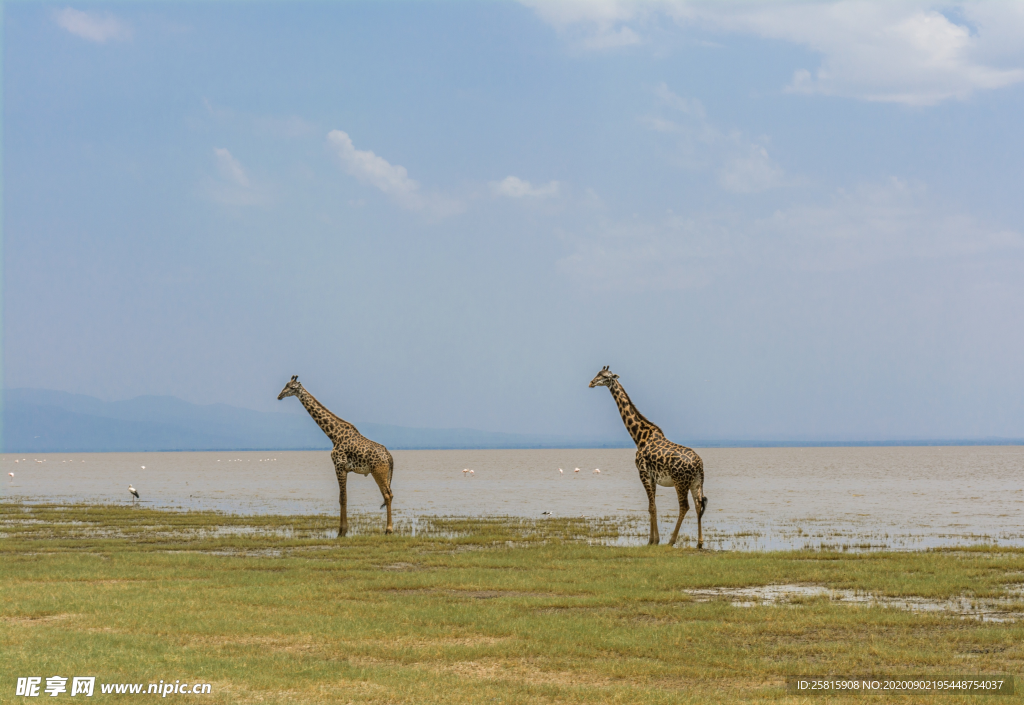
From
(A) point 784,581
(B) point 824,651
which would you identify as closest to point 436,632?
(B) point 824,651

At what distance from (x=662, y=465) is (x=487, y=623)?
12963 millimetres

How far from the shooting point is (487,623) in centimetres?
1404

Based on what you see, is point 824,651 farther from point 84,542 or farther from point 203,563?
point 84,542

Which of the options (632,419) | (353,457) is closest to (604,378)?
(632,419)

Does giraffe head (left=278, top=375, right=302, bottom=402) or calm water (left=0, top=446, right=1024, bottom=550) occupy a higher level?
giraffe head (left=278, top=375, right=302, bottom=402)

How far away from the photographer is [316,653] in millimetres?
12148

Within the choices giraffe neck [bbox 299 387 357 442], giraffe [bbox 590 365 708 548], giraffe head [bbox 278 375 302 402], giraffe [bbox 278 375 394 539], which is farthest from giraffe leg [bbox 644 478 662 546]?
giraffe head [bbox 278 375 302 402]

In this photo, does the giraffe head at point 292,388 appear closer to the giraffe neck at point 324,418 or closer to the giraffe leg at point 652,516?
the giraffe neck at point 324,418

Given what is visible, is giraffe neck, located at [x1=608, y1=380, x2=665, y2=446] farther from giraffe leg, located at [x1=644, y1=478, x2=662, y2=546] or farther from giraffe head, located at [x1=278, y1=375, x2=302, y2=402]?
giraffe head, located at [x1=278, y1=375, x2=302, y2=402]

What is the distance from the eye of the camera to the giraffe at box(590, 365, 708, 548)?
1011 inches

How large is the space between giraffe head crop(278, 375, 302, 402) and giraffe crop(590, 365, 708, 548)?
36.8ft

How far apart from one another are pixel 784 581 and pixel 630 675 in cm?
883

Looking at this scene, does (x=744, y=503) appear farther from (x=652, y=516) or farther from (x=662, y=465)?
(x=662, y=465)

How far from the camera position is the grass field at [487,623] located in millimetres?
10836
